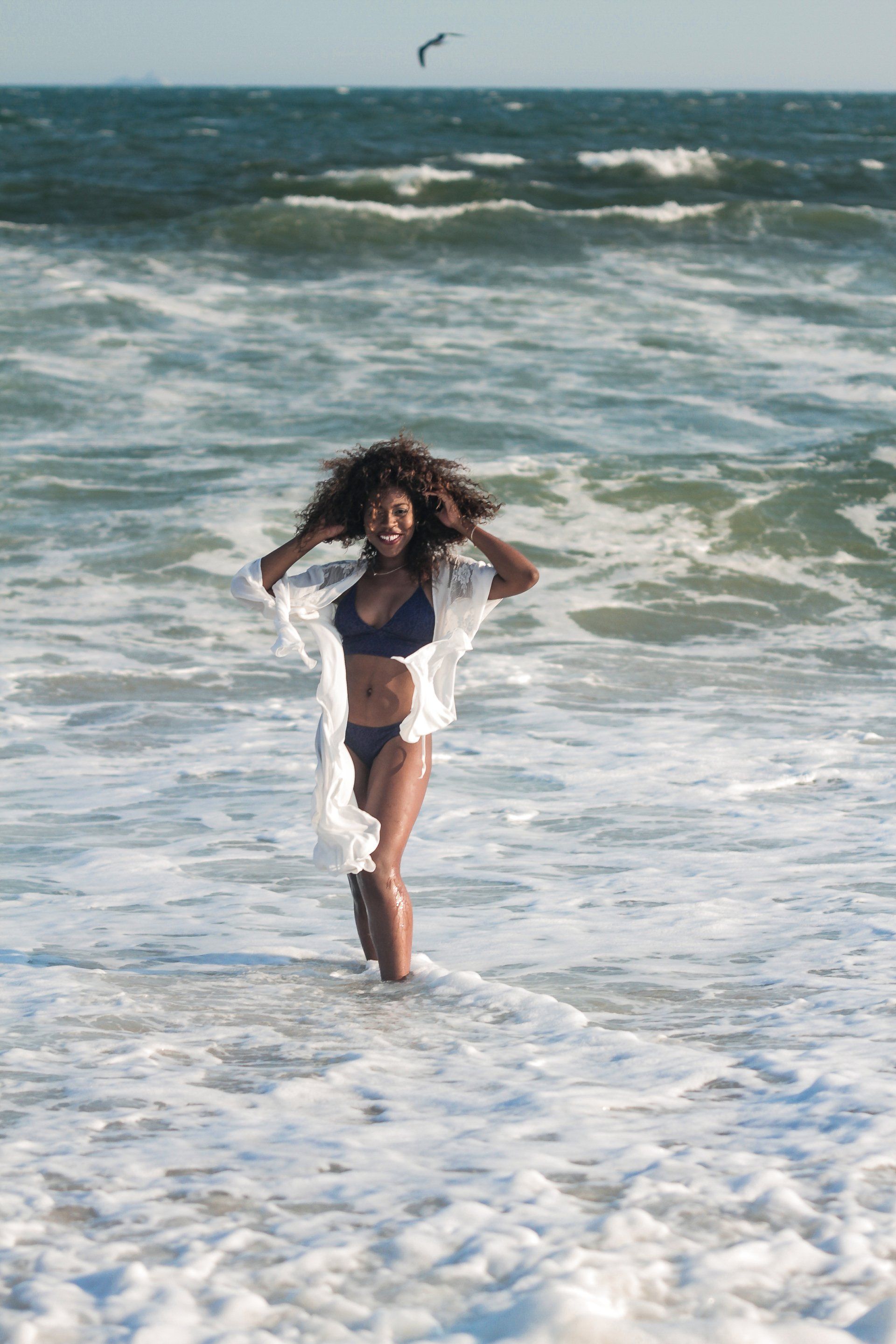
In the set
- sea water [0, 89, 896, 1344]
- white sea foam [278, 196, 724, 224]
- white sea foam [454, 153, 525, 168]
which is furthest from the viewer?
white sea foam [454, 153, 525, 168]

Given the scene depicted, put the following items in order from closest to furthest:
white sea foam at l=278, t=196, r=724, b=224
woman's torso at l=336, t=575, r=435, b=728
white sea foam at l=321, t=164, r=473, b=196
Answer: woman's torso at l=336, t=575, r=435, b=728 → white sea foam at l=278, t=196, r=724, b=224 → white sea foam at l=321, t=164, r=473, b=196

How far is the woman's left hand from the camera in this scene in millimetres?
4207

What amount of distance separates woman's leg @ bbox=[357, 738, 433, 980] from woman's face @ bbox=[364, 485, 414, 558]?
25.5 inches

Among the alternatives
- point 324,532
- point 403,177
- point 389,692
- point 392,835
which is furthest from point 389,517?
point 403,177

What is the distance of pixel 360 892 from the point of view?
14.6ft

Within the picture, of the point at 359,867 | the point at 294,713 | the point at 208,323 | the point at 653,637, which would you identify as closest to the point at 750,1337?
the point at 359,867

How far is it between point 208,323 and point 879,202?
20201 mm

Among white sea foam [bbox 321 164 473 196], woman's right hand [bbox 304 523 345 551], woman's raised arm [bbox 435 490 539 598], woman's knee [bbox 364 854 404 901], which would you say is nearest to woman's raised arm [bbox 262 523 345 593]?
woman's right hand [bbox 304 523 345 551]

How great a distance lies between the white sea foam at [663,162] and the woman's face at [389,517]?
36057mm

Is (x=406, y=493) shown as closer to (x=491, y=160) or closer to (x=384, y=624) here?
(x=384, y=624)

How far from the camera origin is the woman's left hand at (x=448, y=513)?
4.21 m

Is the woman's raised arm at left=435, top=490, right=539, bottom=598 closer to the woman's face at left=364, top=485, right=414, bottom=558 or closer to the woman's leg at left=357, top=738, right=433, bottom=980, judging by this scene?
the woman's face at left=364, top=485, right=414, bottom=558

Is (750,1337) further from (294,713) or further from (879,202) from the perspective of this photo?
(879,202)

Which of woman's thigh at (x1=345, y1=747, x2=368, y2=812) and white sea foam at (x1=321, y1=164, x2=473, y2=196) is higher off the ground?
white sea foam at (x1=321, y1=164, x2=473, y2=196)
